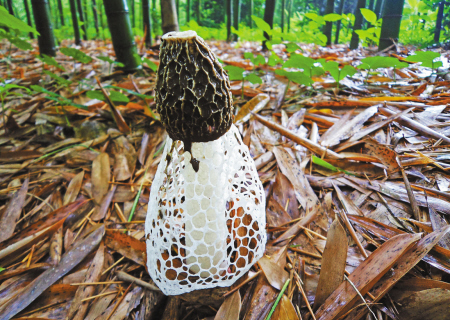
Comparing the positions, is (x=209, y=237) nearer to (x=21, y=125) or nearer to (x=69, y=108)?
(x=69, y=108)

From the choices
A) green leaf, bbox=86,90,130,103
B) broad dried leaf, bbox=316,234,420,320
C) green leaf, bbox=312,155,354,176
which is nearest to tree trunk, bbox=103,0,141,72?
green leaf, bbox=86,90,130,103

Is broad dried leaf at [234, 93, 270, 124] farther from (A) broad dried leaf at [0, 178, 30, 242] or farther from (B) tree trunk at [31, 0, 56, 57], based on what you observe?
(B) tree trunk at [31, 0, 56, 57]

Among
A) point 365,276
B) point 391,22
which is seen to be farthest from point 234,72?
point 391,22

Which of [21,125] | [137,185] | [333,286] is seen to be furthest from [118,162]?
[333,286]

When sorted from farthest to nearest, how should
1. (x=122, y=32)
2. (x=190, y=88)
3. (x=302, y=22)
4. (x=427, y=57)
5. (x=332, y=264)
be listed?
(x=302, y=22) < (x=122, y=32) < (x=427, y=57) < (x=332, y=264) < (x=190, y=88)

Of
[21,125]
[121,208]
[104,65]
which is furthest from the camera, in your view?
[104,65]

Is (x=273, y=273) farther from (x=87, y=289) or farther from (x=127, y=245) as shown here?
(x=87, y=289)

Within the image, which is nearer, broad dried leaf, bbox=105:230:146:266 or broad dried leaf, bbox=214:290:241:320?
broad dried leaf, bbox=214:290:241:320
